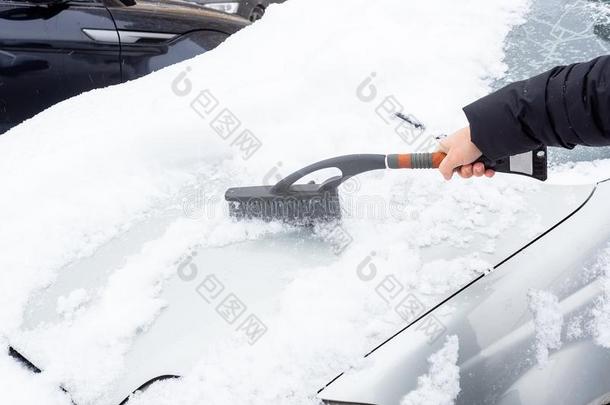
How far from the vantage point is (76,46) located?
11.3 ft

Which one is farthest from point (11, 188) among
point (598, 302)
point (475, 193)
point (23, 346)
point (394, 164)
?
point (598, 302)

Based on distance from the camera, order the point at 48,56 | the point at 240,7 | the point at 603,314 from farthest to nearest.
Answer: the point at 240,7
the point at 48,56
the point at 603,314

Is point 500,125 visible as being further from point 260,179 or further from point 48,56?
point 48,56

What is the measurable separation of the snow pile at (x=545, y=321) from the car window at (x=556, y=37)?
94 centimetres

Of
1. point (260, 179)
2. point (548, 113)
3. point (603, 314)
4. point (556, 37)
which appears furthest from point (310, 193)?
point (556, 37)

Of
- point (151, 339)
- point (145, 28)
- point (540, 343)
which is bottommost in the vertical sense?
point (540, 343)

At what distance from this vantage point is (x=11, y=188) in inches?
75.6

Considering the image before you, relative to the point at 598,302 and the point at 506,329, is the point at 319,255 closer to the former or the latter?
the point at 506,329

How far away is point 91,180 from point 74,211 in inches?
6.1

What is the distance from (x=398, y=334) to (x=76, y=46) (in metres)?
2.97

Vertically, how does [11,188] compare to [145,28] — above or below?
below

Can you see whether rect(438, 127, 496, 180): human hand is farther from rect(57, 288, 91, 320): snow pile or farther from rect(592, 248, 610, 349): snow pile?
rect(57, 288, 91, 320): snow pile

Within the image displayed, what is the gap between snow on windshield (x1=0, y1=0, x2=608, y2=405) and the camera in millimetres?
1386

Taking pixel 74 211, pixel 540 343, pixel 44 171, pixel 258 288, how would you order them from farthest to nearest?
pixel 44 171 < pixel 74 211 < pixel 258 288 < pixel 540 343
